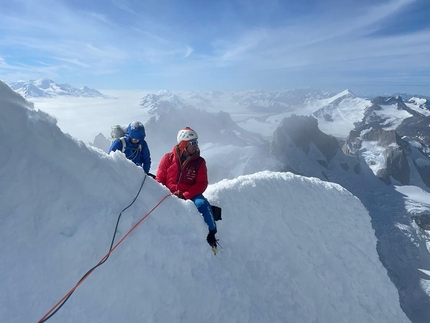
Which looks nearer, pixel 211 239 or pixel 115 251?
pixel 115 251

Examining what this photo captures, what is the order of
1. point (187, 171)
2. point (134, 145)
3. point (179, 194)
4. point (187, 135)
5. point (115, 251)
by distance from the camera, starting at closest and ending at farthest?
1. point (115, 251)
2. point (179, 194)
3. point (187, 135)
4. point (187, 171)
5. point (134, 145)

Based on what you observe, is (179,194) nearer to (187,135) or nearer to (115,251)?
(187,135)

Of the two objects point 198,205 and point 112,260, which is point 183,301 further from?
point 198,205

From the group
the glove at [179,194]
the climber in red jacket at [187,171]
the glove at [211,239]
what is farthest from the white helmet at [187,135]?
the glove at [211,239]

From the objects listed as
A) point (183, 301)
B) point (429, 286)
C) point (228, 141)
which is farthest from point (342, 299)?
point (228, 141)

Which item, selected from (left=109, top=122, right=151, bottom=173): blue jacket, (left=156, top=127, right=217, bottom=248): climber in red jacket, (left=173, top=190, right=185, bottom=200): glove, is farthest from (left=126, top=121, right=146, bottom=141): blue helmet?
(left=173, top=190, right=185, bottom=200): glove

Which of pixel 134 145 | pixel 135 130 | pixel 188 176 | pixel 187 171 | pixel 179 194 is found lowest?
pixel 179 194

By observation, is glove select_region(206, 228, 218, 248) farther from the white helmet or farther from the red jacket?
the white helmet

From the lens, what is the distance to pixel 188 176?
7.42m

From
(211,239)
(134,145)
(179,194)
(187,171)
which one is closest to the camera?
(211,239)

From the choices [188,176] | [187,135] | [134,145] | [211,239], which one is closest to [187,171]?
[188,176]

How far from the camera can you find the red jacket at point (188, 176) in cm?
729

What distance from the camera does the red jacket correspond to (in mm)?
7285

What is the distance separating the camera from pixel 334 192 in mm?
12820
